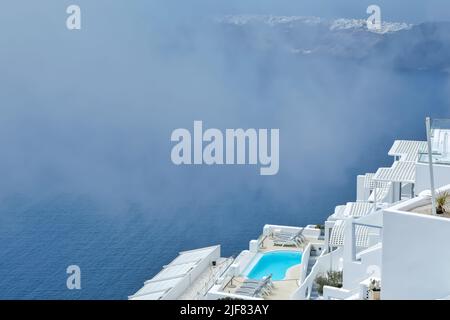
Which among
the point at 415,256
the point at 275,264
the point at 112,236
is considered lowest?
the point at 112,236

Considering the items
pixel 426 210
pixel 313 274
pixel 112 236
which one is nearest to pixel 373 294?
pixel 426 210

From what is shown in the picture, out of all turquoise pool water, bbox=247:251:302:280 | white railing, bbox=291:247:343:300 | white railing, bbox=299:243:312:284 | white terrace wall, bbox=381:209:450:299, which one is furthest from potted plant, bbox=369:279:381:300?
turquoise pool water, bbox=247:251:302:280

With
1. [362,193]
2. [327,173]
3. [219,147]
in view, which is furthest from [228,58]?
[362,193]

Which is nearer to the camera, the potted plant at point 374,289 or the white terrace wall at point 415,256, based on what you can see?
the white terrace wall at point 415,256

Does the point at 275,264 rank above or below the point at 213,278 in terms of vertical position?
above

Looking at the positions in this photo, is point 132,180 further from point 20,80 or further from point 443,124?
point 443,124

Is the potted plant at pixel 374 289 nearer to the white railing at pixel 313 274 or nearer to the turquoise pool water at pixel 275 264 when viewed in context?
the white railing at pixel 313 274

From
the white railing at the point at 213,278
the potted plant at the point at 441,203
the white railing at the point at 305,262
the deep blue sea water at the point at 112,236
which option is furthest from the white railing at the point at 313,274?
the deep blue sea water at the point at 112,236

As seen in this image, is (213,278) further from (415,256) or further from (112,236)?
(415,256)
